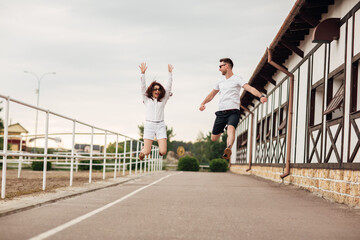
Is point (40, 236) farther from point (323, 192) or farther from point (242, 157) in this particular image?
point (242, 157)

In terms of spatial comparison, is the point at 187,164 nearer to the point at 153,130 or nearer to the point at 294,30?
the point at 294,30

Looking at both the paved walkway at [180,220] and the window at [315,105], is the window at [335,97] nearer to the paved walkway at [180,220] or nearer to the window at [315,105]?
the window at [315,105]

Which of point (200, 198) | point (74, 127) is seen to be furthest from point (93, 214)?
point (74, 127)

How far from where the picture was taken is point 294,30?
16.5 metres

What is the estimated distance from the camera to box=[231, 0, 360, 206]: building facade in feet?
36.7

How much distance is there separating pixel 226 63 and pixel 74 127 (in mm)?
6310

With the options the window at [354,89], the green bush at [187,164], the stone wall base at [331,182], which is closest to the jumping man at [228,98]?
the stone wall base at [331,182]

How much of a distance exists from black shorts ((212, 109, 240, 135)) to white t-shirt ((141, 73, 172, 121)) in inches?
41.2

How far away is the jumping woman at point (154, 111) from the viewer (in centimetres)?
902

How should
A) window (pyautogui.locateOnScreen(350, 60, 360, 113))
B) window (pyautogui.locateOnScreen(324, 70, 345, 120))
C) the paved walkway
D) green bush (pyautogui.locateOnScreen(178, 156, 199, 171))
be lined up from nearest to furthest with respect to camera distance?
the paved walkway, window (pyautogui.locateOnScreen(350, 60, 360, 113)), window (pyautogui.locateOnScreen(324, 70, 345, 120)), green bush (pyautogui.locateOnScreen(178, 156, 199, 171))

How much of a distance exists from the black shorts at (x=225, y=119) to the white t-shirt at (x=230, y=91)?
96 mm

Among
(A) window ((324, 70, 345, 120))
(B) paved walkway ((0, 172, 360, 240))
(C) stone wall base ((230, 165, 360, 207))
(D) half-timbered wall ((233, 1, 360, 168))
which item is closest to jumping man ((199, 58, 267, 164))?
(B) paved walkway ((0, 172, 360, 240))

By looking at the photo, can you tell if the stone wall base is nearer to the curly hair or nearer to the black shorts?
the black shorts

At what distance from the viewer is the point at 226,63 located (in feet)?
26.7
